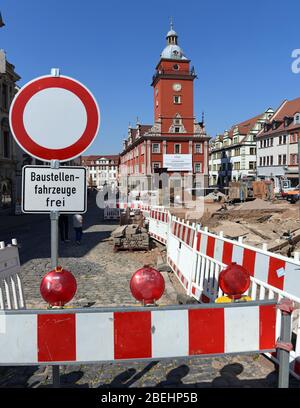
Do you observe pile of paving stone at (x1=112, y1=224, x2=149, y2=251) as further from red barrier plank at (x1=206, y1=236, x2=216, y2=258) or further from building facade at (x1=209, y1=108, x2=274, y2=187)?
building facade at (x1=209, y1=108, x2=274, y2=187)

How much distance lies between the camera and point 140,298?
251 cm

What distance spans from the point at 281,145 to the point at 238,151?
54.8 ft

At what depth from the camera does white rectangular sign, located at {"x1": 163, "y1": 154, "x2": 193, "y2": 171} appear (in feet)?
191

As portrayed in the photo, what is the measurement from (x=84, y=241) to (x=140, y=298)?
1106 centimetres

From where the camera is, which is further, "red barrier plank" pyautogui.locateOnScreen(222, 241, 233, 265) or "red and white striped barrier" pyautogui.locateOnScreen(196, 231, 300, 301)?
"red barrier plank" pyautogui.locateOnScreen(222, 241, 233, 265)

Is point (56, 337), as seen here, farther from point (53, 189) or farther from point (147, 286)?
point (53, 189)

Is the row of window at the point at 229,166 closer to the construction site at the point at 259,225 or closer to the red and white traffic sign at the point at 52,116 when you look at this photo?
the construction site at the point at 259,225

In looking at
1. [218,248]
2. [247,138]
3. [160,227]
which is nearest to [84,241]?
[160,227]

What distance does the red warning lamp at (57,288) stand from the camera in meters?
2.48

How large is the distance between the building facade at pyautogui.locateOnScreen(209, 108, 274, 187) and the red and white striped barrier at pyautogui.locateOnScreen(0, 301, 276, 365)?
6432 centimetres

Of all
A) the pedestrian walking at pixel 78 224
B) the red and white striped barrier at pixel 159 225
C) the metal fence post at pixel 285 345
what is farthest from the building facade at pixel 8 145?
the metal fence post at pixel 285 345

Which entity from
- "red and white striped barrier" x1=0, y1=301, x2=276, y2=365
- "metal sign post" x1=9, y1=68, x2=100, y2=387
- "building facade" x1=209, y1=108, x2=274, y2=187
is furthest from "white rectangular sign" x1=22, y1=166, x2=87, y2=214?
"building facade" x1=209, y1=108, x2=274, y2=187

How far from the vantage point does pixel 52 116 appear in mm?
2680

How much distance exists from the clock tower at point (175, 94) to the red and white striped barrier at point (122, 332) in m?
57.5
